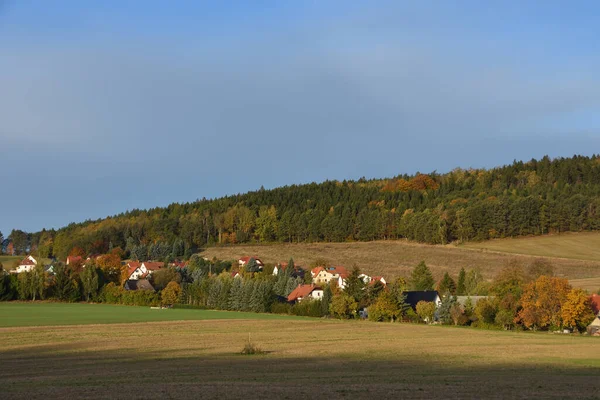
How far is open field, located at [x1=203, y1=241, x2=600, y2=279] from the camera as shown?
377 feet

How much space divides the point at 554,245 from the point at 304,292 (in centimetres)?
5195

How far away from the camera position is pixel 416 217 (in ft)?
512

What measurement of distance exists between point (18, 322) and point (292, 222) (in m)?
112

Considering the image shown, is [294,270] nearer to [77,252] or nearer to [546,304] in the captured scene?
[546,304]

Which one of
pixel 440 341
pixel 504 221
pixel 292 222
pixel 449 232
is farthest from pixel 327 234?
pixel 440 341

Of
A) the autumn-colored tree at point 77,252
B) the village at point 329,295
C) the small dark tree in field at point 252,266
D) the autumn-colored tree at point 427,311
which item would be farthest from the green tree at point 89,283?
the autumn-colored tree at point 77,252

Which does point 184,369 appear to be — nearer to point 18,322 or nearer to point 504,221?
point 18,322

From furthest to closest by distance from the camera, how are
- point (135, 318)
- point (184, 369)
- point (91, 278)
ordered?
point (91, 278), point (135, 318), point (184, 369)

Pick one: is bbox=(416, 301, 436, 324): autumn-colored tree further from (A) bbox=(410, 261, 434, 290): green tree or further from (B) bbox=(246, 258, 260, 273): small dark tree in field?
(B) bbox=(246, 258, 260, 273): small dark tree in field

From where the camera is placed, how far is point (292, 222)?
584 feet

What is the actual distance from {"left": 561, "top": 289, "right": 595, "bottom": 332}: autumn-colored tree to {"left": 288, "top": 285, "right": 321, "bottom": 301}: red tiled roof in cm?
4861

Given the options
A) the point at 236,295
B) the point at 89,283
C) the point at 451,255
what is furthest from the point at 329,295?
the point at 451,255

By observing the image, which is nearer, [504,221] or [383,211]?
[504,221]

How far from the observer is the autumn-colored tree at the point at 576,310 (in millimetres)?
67688
